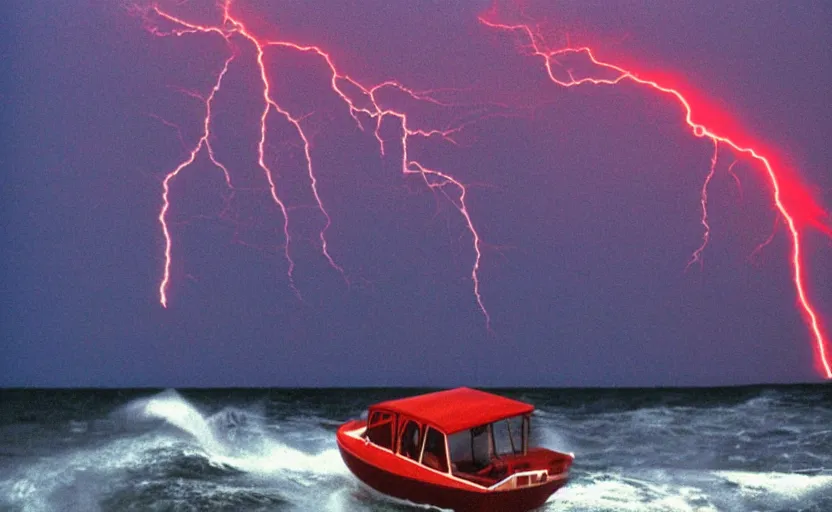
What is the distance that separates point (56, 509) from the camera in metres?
3.97

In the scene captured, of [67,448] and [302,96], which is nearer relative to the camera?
[67,448]

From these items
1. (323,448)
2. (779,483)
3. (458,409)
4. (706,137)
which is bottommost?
(779,483)

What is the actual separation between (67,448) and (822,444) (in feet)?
13.8

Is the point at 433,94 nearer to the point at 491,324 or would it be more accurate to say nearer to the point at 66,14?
the point at 491,324

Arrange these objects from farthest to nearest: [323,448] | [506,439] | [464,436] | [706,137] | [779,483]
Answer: [706,137] → [323,448] → [779,483] → [506,439] → [464,436]

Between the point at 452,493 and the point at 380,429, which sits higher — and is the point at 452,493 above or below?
below

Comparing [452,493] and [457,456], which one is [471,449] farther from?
[452,493]

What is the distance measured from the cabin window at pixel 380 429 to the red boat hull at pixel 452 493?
0.40 feet

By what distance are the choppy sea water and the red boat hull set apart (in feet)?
0.32

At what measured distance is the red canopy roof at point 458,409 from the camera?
12.8ft

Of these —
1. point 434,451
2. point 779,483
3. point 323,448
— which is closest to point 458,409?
point 434,451

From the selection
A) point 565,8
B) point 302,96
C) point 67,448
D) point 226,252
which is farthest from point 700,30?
point 67,448

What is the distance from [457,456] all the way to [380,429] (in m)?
0.46

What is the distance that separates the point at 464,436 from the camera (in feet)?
13.4
